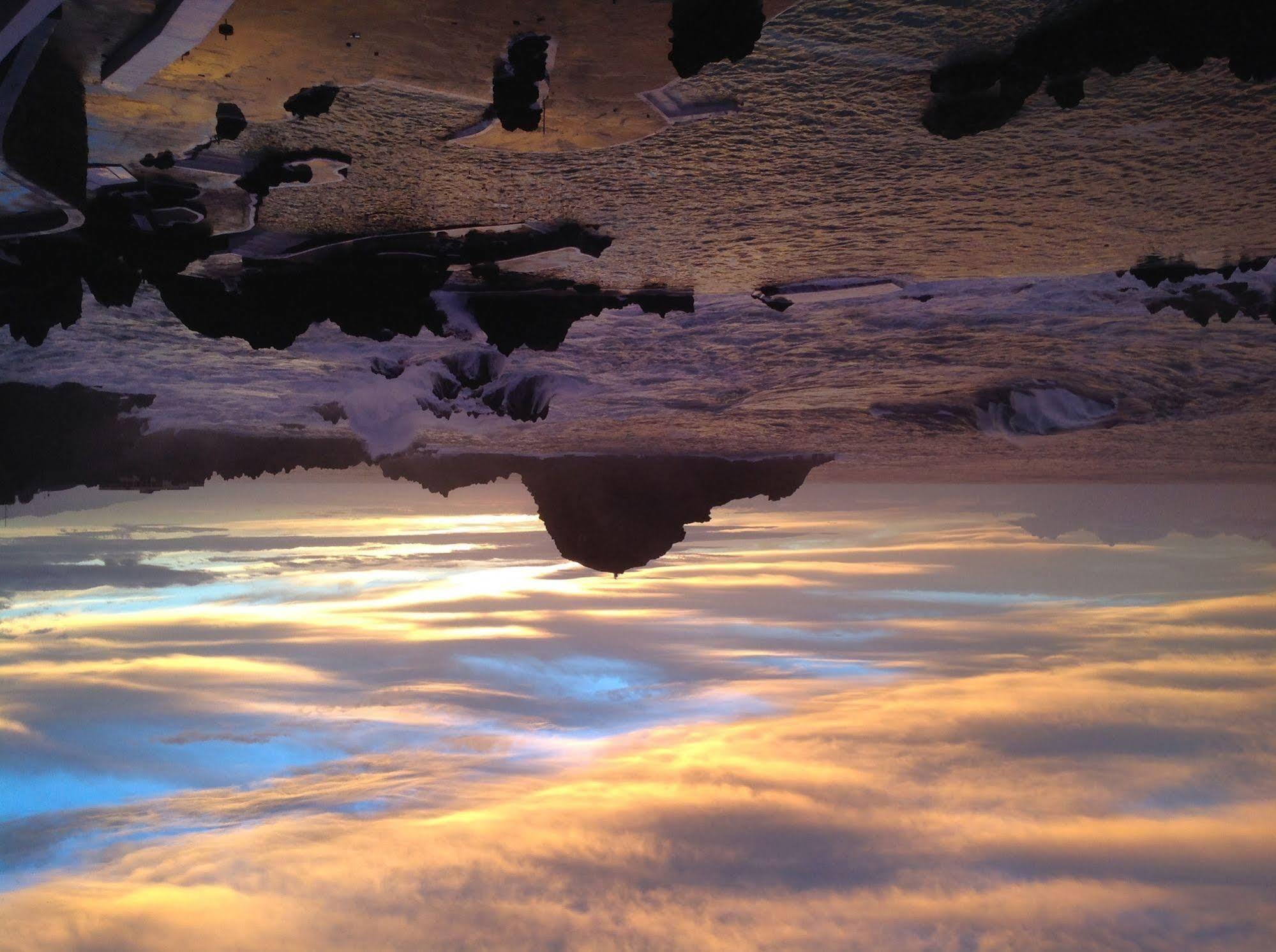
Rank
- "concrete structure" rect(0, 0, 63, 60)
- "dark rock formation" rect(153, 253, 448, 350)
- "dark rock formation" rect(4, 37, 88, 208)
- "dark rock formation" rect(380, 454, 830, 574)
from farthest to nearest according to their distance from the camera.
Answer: "dark rock formation" rect(380, 454, 830, 574)
"dark rock formation" rect(153, 253, 448, 350)
"dark rock formation" rect(4, 37, 88, 208)
"concrete structure" rect(0, 0, 63, 60)

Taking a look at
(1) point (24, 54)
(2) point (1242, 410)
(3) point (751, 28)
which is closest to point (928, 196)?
(3) point (751, 28)

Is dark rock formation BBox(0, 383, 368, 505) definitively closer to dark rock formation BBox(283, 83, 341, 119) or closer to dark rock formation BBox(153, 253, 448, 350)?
dark rock formation BBox(153, 253, 448, 350)

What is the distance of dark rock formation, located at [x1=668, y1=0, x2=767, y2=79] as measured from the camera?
932mm

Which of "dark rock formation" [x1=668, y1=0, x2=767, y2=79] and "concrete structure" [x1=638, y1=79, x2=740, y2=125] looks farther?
"concrete structure" [x1=638, y1=79, x2=740, y2=125]

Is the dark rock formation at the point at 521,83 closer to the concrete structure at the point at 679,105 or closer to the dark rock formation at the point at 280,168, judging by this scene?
the concrete structure at the point at 679,105

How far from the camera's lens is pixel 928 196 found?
1.41 metres

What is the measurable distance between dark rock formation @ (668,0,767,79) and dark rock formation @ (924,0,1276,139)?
0.89 feet

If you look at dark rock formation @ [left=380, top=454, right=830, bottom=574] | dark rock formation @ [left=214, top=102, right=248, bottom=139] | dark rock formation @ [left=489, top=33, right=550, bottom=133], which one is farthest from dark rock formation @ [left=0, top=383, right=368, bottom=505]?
dark rock formation @ [left=489, top=33, right=550, bottom=133]

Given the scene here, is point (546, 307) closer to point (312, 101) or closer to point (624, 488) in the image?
point (312, 101)

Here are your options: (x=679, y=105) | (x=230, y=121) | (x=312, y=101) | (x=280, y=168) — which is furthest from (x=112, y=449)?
(x=679, y=105)

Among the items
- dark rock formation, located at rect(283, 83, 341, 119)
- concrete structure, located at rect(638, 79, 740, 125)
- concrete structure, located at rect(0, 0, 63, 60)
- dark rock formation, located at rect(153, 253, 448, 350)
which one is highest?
concrete structure, located at rect(638, 79, 740, 125)

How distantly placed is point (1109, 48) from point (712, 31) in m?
0.47

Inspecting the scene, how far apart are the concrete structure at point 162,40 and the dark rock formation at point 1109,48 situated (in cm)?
86

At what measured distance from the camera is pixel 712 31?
963 millimetres
